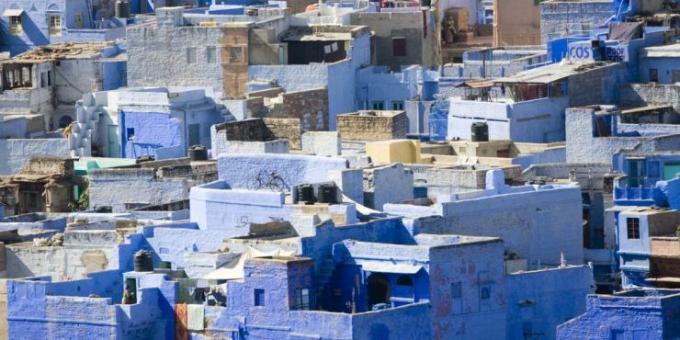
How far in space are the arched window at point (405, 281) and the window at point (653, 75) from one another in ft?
96.3

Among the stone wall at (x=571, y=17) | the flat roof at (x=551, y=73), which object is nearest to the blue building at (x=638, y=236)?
the flat roof at (x=551, y=73)

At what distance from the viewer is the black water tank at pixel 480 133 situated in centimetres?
10288

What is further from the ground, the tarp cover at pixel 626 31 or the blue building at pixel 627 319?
the tarp cover at pixel 626 31

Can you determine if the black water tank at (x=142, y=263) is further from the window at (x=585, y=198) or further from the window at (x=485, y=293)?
the window at (x=585, y=198)

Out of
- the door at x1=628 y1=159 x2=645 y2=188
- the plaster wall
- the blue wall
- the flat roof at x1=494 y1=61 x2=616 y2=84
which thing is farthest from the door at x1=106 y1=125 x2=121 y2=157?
the plaster wall

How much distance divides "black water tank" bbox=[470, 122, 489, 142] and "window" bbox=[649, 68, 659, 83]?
8874 millimetres

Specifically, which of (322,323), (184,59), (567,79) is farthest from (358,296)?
(184,59)

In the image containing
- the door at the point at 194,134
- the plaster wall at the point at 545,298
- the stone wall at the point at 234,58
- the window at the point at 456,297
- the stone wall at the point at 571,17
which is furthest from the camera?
the stone wall at the point at 571,17

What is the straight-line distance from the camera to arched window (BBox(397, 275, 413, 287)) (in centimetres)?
8281

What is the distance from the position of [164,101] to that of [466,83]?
336 inches

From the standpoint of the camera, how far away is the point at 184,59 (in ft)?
385

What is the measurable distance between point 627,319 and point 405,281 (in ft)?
A: 17.1

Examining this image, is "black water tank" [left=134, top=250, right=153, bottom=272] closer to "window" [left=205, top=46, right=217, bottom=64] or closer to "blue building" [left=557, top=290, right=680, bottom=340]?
"blue building" [left=557, top=290, right=680, bottom=340]

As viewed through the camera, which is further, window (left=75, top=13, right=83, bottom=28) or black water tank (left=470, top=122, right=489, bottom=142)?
window (left=75, top=13, right=83, bottom=28)
